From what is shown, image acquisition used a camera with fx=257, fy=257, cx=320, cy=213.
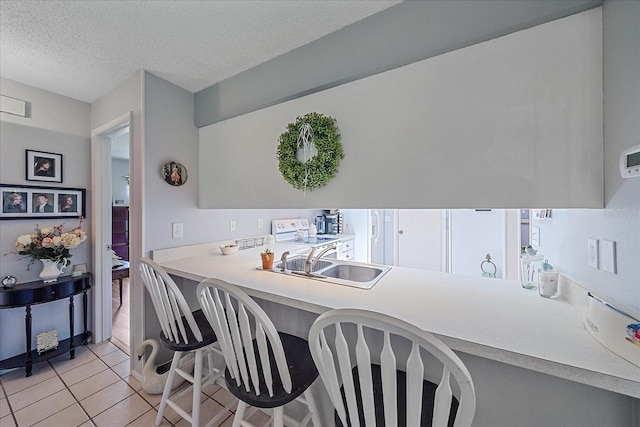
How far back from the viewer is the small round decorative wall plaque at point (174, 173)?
6.56ft

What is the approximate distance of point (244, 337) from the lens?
3.36 ft

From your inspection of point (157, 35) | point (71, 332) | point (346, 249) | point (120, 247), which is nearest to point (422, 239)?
point (346, 249)

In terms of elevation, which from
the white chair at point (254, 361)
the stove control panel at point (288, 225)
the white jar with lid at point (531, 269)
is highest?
the stove control panel at point (288, 225)

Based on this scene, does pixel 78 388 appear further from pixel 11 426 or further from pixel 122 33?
pixel 122 33

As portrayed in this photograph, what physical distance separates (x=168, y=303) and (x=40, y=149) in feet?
6.84

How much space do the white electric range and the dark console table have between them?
5.99 ft

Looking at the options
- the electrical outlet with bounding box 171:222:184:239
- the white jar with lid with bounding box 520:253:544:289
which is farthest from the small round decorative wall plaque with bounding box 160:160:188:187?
the white jar with lid with bounding box 520:253:544:289

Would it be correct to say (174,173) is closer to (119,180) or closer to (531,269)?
(531,269)

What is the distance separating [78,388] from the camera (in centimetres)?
188

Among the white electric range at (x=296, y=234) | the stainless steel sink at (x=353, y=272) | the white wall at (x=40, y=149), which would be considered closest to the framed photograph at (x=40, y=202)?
the white wall at (x=40, y=149)

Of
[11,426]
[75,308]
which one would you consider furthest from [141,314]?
[75,308]

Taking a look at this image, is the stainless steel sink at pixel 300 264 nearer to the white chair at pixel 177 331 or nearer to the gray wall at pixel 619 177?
the white chair at pixel 177 331

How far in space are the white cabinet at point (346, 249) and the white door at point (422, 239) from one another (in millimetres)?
706

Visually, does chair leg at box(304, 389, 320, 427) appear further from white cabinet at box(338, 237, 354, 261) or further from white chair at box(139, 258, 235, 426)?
white cabinet at box(338, 237, 354, 261)
